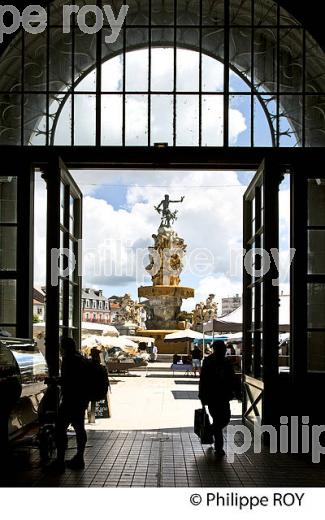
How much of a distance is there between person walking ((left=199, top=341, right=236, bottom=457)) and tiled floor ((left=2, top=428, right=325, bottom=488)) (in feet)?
1.33

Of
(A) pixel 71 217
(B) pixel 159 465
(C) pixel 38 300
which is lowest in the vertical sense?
(B) pixel 159 465

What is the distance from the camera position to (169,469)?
866 cm

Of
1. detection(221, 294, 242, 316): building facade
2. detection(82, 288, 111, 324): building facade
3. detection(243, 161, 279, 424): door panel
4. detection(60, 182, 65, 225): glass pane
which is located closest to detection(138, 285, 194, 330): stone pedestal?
detection(221, 294, 242, 316): building facade

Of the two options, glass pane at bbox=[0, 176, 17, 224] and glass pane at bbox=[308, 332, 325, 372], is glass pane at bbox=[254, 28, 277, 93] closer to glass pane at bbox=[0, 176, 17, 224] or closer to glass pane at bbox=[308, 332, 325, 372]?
glass pane at bbox=[308, 332, 325, 372]

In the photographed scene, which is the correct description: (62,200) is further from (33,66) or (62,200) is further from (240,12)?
(240,12)

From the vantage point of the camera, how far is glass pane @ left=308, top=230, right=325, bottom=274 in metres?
11.2

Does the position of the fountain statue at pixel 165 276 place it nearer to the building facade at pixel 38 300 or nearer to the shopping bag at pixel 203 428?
the building facade at pixel 38 300

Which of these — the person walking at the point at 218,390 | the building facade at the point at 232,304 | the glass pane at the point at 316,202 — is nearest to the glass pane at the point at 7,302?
the person walking at the point at 218,390

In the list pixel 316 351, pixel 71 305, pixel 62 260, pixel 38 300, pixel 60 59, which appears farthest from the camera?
pixel 38 300

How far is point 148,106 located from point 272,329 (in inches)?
144

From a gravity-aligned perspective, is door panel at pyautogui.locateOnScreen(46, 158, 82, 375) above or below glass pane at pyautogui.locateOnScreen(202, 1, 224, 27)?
below

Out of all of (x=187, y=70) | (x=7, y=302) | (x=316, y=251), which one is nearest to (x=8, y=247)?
(x=7, y=302)

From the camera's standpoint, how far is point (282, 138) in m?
11.5

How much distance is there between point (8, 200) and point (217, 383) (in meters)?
3.91
